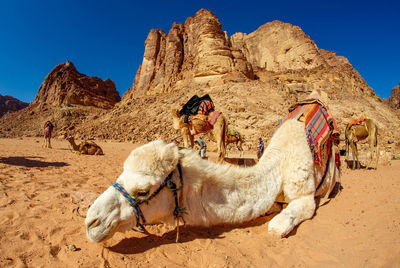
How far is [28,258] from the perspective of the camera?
58.3 inches

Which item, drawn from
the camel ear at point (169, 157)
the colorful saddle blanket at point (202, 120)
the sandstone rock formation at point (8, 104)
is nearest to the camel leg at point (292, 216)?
the camel ear at point (169, 157)

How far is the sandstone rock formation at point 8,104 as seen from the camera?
239 feet

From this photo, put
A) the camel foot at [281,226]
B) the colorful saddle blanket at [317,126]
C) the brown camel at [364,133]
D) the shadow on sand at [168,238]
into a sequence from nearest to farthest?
1. the shadow on sand at [168,238]
2. the camel foot at [281,226]
3. the colorful saddle blanket at [317,126]
4. the brown camel at [364,133]

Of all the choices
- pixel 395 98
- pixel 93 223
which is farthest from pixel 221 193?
pixel 395 98

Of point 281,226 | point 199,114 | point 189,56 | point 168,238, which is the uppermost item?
point 189,56

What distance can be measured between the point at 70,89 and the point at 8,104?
45339mm

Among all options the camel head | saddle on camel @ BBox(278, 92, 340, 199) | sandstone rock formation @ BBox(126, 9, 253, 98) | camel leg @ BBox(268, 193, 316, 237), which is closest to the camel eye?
the camel head

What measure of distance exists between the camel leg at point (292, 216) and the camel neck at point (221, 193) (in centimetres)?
16

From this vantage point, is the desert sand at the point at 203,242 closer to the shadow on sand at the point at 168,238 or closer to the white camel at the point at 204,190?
the shadow on sand at the point at 168,238

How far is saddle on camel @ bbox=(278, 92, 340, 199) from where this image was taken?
9.04ft

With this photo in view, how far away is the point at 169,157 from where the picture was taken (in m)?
1.63

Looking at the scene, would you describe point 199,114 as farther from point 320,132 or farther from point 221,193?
point 221,193

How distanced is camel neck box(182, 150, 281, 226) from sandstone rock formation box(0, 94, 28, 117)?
9703 centimetres

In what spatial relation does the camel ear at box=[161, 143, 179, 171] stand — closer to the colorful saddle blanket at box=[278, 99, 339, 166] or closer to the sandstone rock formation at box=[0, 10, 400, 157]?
the colorful saddle blanket at box=[278, 99, 339, 166]
